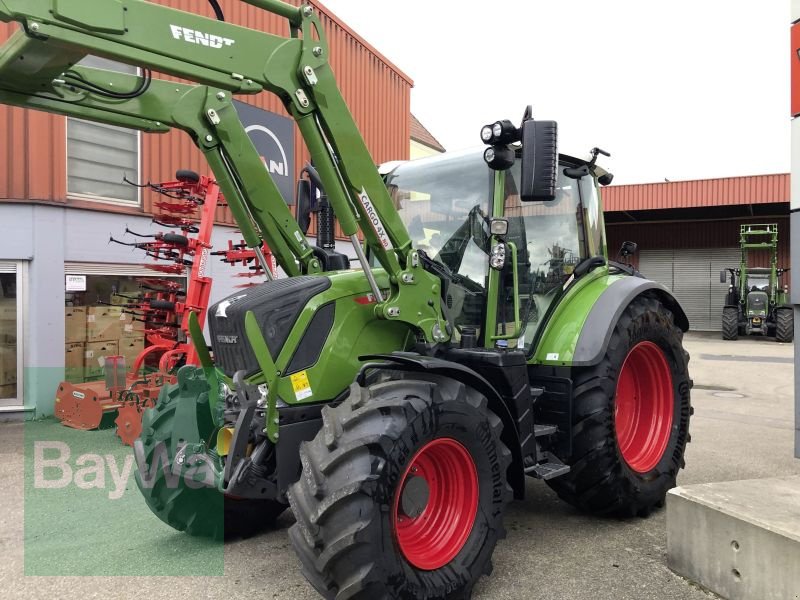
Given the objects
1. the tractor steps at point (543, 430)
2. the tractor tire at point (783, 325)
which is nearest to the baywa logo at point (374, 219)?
the tractor steps at point (543, 430)

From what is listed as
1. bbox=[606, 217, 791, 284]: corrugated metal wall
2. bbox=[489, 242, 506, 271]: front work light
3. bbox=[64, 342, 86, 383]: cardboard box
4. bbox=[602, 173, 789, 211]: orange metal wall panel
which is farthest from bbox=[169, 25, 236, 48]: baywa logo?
bbox=[606, 217, 791, 284]: corrugated metal wall

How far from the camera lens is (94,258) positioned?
8203 millimetres

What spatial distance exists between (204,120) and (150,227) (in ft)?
18.4

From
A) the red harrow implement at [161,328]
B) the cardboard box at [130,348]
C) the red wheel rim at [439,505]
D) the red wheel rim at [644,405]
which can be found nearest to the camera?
the red wheel rim at [439,505]

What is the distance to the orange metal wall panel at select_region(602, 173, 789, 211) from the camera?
1983 centimetres

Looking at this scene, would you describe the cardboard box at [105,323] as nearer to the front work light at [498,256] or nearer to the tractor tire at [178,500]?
the tractor tire at [178,500]

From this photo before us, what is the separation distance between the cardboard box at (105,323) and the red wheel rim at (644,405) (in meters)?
6.74

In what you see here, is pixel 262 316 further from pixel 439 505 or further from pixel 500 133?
pixel 500 133

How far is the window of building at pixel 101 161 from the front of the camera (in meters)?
8.27

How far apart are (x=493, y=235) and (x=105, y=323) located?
6.63m

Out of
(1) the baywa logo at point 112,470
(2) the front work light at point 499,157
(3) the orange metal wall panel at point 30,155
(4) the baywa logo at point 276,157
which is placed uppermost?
(4) the baywa logo at point 276,157

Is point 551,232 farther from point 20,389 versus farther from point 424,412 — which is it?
point 20,389

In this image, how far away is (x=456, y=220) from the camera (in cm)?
407

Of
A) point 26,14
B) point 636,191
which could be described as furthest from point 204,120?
point 636,191
